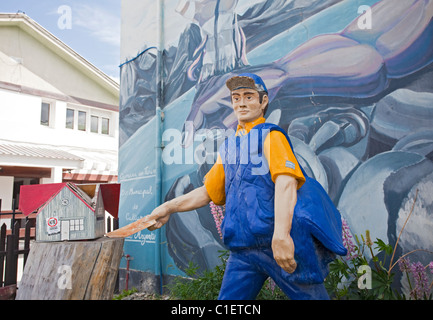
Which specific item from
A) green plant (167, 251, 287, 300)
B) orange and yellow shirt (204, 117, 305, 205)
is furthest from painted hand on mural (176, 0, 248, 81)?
green plant (167, 251, 287, 300)

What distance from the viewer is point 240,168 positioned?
6.51ft

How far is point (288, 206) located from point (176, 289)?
2243 millimetres

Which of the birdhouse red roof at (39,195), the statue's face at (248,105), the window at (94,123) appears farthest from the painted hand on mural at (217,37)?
the window at (94,123)

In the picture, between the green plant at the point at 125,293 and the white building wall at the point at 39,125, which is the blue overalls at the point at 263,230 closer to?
the green plant at the point at 125,293

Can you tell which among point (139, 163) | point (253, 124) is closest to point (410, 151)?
point (253, 124)

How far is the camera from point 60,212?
2.15m

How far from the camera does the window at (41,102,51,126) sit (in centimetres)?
955

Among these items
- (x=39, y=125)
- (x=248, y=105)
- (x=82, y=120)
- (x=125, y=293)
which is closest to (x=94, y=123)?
(x=82, y=120)

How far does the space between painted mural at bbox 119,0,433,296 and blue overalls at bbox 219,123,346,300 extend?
1134mm

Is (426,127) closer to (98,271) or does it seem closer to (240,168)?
(240,168)

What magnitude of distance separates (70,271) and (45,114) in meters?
8.71

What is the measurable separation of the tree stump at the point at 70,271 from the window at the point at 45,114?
837 centimetres

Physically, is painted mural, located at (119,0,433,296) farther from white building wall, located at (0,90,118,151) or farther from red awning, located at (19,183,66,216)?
white building wall, located at (0,90,118,151)

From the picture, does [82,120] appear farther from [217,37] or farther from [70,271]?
[70,271]
